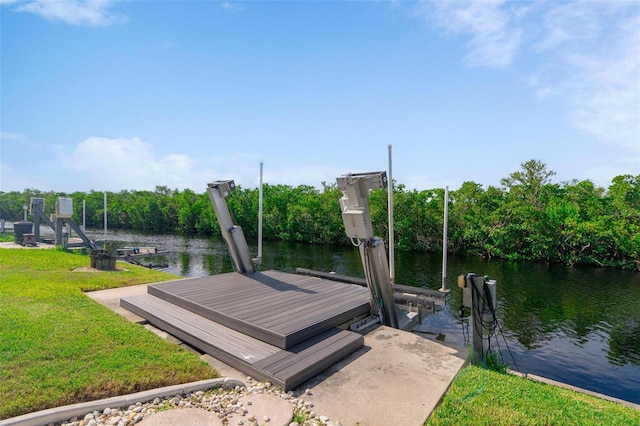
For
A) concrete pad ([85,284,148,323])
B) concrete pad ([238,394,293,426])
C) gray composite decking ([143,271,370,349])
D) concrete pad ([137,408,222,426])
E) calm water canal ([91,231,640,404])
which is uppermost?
gray composite decking ([143,271,370,349])

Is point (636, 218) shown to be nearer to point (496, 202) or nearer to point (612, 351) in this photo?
point (496, 202)

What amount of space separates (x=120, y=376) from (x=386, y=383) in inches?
108

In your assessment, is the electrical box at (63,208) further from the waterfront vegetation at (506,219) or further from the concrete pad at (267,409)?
the waterfront vegetation at (506,219)

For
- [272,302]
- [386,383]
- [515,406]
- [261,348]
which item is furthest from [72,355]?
[515,406]

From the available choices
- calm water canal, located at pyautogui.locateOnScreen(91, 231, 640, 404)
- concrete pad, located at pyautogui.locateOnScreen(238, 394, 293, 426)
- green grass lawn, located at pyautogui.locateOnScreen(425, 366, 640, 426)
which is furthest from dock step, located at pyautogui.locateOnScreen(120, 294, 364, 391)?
calm water canal, located at pyautogui.locateOnScreen(91, 231, 640, 404)

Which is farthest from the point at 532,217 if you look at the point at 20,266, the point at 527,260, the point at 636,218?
the point at 20,266

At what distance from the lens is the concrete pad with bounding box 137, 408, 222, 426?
2.88 metres

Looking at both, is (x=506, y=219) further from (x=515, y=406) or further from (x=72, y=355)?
(x=72, y=355)

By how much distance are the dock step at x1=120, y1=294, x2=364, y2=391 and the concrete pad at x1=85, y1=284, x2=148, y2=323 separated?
51 cm

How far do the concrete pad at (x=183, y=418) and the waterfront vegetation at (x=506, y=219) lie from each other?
2035 cm

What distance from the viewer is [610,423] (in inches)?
125

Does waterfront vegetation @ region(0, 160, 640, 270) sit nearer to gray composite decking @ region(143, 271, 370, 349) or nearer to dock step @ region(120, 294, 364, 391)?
gray composite decking @ region(143, 271, 370, 349)

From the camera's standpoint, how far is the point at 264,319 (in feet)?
15.9

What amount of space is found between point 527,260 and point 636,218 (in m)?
5.34
